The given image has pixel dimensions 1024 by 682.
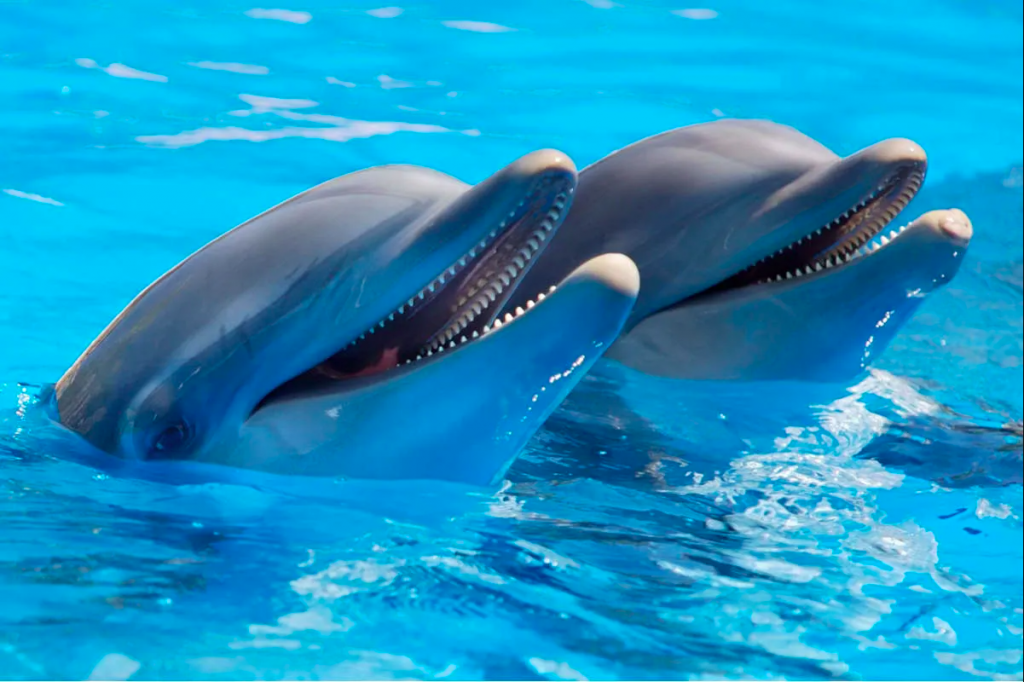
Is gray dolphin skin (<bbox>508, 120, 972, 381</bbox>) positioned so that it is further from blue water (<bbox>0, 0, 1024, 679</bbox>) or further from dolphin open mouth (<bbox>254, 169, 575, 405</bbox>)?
dolphin open mouth (<bbox>254, 169, 575, 405</bbox>)

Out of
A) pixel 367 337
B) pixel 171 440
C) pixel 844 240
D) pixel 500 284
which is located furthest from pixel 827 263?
pixel 171 440

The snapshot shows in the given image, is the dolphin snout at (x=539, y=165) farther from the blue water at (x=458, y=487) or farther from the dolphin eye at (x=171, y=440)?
the dolphin eye at (x=171, y=440)

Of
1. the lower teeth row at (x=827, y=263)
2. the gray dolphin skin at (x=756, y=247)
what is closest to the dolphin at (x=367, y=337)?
the gray dolphin skin at (x=756, y=247)

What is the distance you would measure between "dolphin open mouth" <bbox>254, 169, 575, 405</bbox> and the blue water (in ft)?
1.42

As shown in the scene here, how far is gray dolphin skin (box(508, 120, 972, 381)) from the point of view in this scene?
507 centimetres

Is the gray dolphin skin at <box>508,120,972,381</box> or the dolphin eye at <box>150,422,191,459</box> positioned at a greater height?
the gray dolphin skin at <box>508,120,972,381</box>

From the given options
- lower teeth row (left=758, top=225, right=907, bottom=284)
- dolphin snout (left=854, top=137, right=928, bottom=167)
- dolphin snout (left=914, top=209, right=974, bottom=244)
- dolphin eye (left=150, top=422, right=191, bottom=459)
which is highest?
dolphin snout (left=854, top=137, right=928, bottom=167)

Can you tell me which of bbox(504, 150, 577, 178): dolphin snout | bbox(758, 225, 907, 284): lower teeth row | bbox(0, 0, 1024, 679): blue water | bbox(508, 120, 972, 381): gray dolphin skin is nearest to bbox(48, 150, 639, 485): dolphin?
bbox(504, 150, 577, 178): dolphin snout

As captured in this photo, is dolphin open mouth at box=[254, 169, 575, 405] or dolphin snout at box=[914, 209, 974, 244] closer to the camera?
dolphin open mouth at box=[254, 169, 575, 405]

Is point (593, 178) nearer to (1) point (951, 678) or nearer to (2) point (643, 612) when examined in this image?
(2) point (643, 612)

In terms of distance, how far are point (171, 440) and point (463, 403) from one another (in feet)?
3.33

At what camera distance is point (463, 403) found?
4.09 meters

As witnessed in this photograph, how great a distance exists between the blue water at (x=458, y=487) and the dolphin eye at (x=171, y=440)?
17 centimetres

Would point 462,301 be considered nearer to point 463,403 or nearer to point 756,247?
point 463,403
